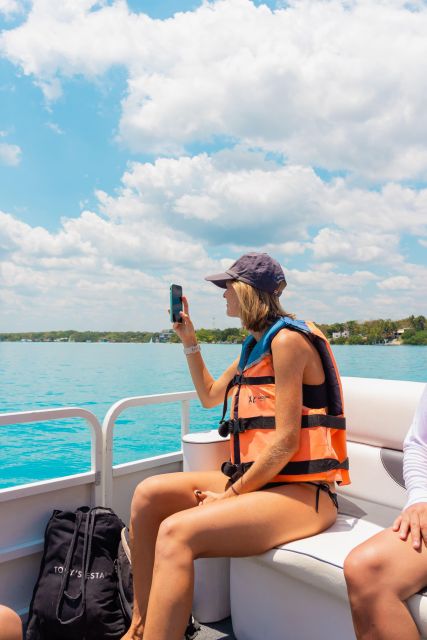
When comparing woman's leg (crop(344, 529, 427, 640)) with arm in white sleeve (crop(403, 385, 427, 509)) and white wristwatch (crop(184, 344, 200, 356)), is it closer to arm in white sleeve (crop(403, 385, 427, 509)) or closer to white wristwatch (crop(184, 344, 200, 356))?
arm in white sleeve (crop(403, 385, 427, 509))

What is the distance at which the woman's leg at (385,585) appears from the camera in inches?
52.9

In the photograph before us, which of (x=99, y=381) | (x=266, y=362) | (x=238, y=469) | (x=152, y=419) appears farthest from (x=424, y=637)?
(x=99, y=381)

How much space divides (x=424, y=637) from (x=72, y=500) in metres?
1.62

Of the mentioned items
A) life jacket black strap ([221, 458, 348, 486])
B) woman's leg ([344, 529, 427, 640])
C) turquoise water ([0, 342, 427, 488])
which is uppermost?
life jacket black strap ([221, 458, 348, 486])

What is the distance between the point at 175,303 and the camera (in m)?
2.55

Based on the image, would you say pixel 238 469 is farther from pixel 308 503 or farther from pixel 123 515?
pixel 123 515

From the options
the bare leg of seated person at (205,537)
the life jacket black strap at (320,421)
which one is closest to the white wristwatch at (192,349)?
the life jacket black strap at (320,421)

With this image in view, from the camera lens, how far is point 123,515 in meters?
2.67

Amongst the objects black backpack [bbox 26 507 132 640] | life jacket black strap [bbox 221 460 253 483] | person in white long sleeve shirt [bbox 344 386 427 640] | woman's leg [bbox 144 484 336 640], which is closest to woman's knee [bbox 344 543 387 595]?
person in white long sleeve shirt [bbox 344 386 427 640]

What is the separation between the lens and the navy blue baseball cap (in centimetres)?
211

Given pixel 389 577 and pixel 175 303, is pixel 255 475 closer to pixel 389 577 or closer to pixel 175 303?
pixel 389 577

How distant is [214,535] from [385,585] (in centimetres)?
56

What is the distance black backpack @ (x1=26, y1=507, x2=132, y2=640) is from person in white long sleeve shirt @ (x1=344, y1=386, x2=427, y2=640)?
1162 mm

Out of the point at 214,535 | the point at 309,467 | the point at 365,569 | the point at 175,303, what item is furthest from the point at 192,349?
the point at 365,569
